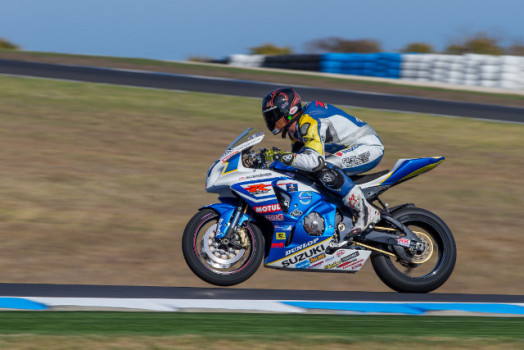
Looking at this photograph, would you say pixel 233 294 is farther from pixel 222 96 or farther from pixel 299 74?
pixel 299 74

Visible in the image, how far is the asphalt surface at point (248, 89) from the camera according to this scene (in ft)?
60.5

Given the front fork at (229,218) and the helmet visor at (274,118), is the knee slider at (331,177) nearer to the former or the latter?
the helmet visor at (274,118)

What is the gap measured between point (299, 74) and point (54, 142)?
39.1 ft

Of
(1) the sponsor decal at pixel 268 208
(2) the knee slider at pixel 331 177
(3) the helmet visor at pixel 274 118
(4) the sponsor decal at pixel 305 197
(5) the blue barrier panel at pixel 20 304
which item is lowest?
(5) the blue barrier panel at pixel 20 304

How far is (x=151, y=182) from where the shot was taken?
448 inches

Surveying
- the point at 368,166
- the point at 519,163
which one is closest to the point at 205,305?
the point at 368,166

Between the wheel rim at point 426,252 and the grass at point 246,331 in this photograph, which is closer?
the grass at point 246,331

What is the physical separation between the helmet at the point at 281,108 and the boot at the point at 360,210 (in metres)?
0.84

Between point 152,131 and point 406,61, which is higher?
point 406,61

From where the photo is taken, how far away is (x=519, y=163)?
13766mm

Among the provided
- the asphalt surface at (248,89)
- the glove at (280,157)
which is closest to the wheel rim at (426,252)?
the glove at (280,157)

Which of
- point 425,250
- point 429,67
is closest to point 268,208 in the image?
point 425,250

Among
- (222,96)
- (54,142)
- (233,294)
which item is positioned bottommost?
(233,294)

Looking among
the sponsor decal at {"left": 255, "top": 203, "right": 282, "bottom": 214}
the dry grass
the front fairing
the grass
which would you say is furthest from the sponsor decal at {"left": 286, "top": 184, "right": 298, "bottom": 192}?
A: the grass
